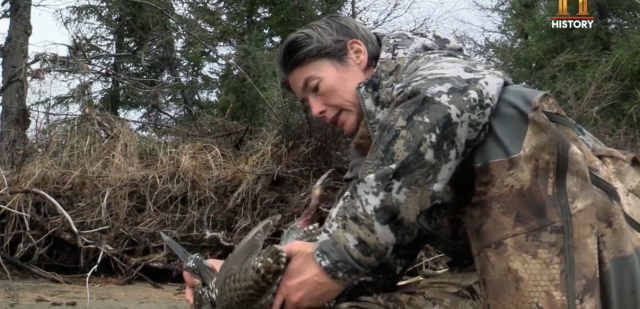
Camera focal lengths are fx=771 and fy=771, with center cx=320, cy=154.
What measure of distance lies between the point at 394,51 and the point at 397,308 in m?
0.86

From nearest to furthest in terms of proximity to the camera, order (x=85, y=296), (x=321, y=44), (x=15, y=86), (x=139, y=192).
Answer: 1. (x=321, y=44)
2. (x=85, y=296)
3. (x=139, y=192)
4. (x=15, y=86)

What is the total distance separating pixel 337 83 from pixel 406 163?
1.92 ft

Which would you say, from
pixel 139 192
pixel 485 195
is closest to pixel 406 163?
pixel 485 195

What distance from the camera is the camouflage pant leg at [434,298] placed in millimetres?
2592

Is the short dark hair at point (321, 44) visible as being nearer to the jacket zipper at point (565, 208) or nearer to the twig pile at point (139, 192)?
the jacket zipper at point (565, 208)

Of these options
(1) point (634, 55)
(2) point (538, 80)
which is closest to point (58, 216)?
(2) point (538, 80)

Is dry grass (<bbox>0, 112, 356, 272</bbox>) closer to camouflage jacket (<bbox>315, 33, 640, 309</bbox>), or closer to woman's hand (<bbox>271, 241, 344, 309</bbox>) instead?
woman's hand (<bbox>271, 241, 344, 309</bbox>)

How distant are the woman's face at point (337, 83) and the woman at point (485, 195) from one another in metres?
0.23

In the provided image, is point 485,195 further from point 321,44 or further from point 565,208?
point 321,44

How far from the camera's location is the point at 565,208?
7.09 feet

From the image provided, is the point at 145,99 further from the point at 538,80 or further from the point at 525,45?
the point at 525,45
